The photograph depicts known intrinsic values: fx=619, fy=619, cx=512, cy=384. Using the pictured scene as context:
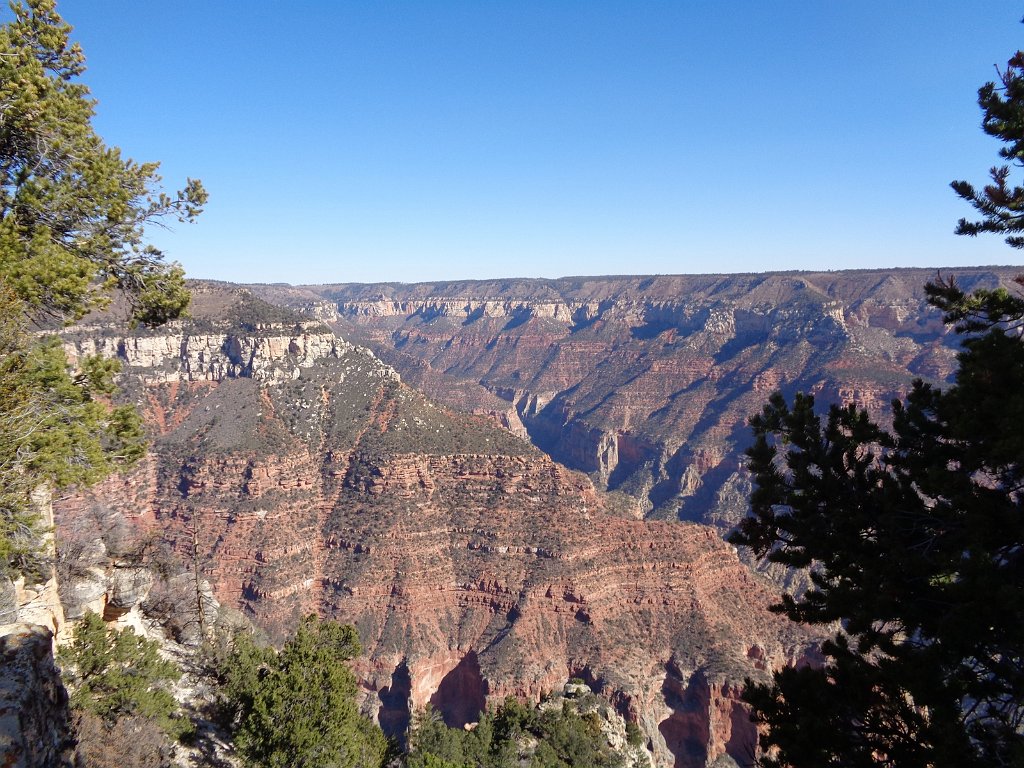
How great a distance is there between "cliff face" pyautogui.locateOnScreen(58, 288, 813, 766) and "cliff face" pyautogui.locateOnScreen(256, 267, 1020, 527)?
54553mm

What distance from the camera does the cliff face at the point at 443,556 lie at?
42.2 meters

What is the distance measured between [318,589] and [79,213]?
43.7 metres

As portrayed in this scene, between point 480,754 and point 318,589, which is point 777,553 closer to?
point 480,754

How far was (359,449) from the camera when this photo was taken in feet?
190

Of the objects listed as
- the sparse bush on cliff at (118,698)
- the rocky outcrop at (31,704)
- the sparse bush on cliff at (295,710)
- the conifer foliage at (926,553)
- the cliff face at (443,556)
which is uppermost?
the conifer foliage at (926,553)

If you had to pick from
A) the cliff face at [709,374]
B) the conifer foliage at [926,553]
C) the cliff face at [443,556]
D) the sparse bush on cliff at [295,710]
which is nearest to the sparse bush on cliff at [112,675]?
the sparse bush on cliff at [295,710]

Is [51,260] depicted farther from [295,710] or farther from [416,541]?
[416,541]

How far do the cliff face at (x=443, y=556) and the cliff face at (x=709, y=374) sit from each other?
54553mm

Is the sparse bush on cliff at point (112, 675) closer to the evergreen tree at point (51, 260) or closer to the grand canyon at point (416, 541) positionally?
the evergreen tree at point (51, 260)

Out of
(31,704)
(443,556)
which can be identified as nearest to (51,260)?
(31,704)

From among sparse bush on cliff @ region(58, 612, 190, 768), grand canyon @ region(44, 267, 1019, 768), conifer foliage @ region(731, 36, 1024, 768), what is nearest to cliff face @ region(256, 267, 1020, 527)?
grand canyon @ region(44, 267, 1019, 768)

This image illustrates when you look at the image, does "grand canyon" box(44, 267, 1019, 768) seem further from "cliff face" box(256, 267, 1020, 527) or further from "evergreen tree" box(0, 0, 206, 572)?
"cliff face" box(256, 267, 1020, 527)

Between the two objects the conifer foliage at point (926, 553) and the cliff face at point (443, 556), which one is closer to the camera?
the conifer foliage at point (926, 553)

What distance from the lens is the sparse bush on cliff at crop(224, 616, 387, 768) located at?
1493 cm
